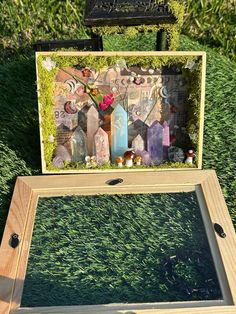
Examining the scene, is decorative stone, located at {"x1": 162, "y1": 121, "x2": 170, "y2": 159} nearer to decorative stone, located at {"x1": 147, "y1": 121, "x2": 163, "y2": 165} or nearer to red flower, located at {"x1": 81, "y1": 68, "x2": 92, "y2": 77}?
decorative stone, located at {"x1": 147, "y1": 121, "x2": 163, "y2": 165}

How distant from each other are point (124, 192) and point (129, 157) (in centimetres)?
14

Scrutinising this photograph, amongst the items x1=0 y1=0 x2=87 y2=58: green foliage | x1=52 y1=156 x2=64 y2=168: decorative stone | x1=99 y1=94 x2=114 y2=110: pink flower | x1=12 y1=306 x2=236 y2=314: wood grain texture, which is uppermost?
x1=0 y1=0 x2=87 y2=58: green foliage

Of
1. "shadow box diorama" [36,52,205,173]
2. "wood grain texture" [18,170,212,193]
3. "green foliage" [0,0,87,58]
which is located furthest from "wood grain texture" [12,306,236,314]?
"green foliage" [0,0,87,58]

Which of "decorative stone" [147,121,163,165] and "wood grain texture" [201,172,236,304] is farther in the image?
"decorative stone" [147,121,163,165]

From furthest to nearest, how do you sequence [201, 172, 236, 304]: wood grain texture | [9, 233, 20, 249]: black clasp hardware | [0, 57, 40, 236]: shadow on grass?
1. [0, 57, 40, 236]: shadow on grass
2. [9, 233, 20, 249]: black clasp hardware
3. [201, 172, 236, 304]: wood grain texture

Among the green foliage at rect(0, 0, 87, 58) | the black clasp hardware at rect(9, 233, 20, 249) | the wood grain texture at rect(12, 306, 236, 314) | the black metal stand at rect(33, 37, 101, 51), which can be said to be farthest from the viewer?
the green foliage at rect(0, 0, 87, 58)

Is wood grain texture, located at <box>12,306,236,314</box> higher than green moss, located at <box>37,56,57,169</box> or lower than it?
lower

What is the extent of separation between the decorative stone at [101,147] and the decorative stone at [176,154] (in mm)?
230

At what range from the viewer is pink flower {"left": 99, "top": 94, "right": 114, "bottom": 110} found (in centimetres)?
216

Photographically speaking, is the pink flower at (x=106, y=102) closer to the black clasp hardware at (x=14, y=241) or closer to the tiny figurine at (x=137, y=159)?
the tiny figurine at (x=137, y=159)

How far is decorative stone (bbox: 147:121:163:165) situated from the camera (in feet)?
7.20

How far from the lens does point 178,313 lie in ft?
5.32

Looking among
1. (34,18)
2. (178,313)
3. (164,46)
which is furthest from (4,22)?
(178,313)

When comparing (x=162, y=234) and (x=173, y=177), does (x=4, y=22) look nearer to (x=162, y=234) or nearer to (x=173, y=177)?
(x=173, y=177)
